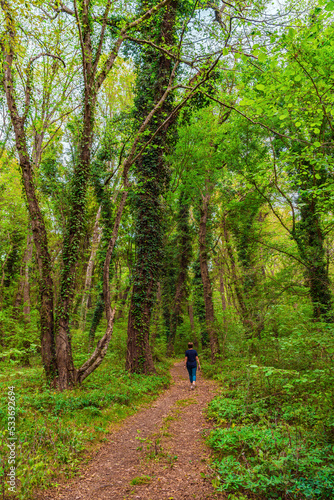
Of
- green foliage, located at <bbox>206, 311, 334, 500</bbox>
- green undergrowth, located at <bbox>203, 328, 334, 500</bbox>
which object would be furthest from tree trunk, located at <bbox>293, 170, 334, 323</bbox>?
green undergrowth, located at <bbox>203, 328, 334, 500</bbox>

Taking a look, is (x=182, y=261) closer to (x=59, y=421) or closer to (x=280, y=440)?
(x=59, y=421)

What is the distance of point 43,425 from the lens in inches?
162

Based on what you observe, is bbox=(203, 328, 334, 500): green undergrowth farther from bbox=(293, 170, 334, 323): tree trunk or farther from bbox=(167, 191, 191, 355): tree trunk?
bbox=(167, 191, 191, 355): tree trunk

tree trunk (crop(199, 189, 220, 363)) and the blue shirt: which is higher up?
tree trunk (crop(199, 189, 220, 363))

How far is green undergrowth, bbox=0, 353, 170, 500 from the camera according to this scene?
3.20 metres

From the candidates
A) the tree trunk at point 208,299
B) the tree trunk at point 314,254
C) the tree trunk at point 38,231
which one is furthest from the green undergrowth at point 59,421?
the tree trunk at point 314,254

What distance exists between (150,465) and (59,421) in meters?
1.78

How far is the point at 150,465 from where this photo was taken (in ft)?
12.3

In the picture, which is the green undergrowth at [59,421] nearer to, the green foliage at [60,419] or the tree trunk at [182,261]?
the green foliage at [60,419]

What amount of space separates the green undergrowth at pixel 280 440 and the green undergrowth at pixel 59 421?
2126 mm

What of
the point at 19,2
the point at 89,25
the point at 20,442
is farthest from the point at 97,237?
the point at 20,442

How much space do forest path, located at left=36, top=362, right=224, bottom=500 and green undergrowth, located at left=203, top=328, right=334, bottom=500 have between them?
33cm

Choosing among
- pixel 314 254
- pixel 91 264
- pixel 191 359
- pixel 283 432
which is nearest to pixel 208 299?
pixel 191 359

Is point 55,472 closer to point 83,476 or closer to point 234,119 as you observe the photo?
point 83,476
